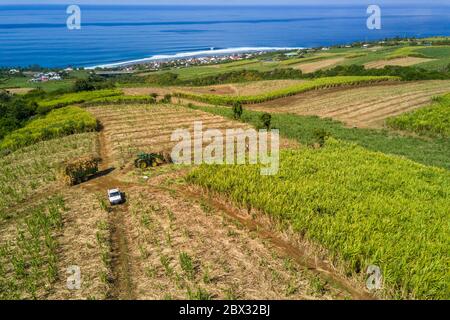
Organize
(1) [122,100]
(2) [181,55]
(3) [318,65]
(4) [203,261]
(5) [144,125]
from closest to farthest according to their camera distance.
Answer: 1. (4) [203,261]
2. (5) [144,125]
3. (1) [122,100]
4. (3) [318,65]
5. (2) [181,55]

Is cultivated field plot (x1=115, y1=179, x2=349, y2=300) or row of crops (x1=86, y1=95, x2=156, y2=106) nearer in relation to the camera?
cultivated field plot (x1=115, y1=179, x2=349, y2=300)

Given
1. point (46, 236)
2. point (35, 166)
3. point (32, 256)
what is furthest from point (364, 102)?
point (32, 256)

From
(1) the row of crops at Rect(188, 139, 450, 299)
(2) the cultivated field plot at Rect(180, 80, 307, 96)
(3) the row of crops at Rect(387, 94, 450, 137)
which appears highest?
(2) the cultivated field plot at Rect(180, 80, 307, 96)

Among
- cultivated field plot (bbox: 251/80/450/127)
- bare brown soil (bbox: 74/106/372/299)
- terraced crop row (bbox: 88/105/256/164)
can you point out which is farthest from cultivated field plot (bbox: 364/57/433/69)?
bare brown soil (bbox: 74/106/372/299)

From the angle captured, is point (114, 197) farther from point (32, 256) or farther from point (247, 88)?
point (247, 88)

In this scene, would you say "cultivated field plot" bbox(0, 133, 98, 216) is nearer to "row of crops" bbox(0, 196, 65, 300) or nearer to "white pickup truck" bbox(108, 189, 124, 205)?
"row of crops" bbox(0, 196, 65, 300)
